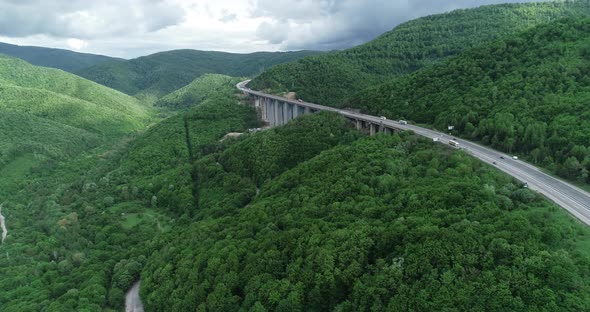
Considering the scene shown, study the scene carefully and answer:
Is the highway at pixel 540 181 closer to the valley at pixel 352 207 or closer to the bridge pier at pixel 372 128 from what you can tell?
the valley at pixel 352 207

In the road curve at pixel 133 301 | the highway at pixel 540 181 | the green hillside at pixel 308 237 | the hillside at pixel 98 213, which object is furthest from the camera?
the hillside at pixel 98 213

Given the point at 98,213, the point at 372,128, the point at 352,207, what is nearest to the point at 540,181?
the point at 352,207

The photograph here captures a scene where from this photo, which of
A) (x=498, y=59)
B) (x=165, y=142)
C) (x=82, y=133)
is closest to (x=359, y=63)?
(x=498, y=59)

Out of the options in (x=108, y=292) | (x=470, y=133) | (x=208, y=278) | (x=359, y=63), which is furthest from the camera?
(x=359, y=63)

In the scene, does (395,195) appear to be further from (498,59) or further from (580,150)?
(498,59)

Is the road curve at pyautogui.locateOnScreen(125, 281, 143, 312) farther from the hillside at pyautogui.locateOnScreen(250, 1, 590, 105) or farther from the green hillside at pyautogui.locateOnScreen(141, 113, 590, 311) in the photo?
the hillside at pyautogui.locateOnScreen(250, 1, 590, 105)

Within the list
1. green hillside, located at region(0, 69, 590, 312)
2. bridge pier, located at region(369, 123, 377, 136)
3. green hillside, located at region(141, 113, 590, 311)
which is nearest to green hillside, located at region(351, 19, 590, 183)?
bridge pier, located at region(369, 123, 377, 136)

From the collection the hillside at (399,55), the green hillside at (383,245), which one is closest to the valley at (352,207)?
the green hillside at (383,245)
